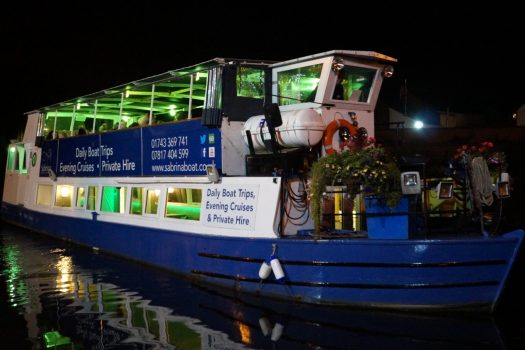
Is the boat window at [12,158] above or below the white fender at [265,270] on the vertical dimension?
above

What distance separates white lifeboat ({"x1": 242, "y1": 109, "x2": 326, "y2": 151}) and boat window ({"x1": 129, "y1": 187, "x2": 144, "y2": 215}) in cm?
471

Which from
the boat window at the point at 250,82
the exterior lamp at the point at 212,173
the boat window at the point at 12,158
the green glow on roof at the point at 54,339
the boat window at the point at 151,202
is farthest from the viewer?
the boat window at the point at 12,158

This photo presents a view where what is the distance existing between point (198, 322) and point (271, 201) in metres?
2.27

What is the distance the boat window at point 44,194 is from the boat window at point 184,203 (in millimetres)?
8493

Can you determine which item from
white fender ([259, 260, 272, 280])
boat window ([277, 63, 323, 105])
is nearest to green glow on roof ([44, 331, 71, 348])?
white fender ([259, 260, 272, 280])

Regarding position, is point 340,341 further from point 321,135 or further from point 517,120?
point 517,120

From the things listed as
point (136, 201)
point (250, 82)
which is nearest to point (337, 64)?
point (250, 82)

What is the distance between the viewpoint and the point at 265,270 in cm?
914

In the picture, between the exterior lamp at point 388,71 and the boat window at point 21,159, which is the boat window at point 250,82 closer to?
the exterior lamp at point 388,71

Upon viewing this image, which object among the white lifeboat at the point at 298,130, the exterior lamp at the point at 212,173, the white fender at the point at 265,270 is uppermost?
the white lifeboat at the point at 298,130

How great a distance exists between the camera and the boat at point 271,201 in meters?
8.22

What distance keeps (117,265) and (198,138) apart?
4.25m

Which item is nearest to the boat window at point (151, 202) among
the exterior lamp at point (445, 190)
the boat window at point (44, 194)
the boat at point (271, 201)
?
the boat at point (271, 201)

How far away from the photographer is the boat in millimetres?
8219
